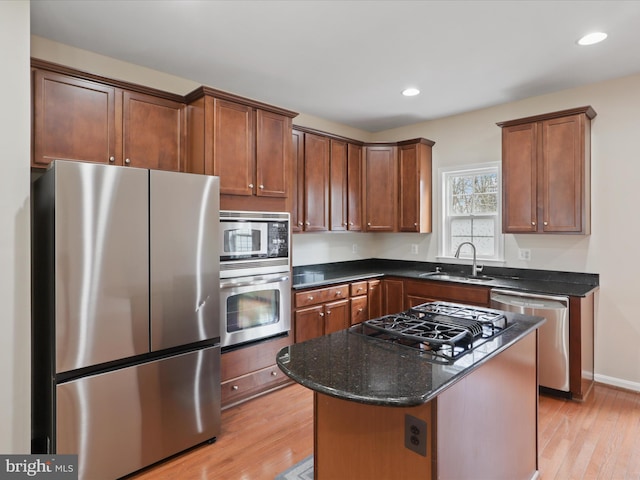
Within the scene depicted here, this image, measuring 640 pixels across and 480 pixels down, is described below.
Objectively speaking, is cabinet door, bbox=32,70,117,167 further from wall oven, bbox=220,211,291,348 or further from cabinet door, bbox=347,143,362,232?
cabinet door, bbox=347,143,362,232

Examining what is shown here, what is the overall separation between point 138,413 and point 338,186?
9.81 ft

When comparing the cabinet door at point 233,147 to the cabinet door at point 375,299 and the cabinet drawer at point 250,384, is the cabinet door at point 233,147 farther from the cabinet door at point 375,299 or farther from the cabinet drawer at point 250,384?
the cabinet door at point 375,299

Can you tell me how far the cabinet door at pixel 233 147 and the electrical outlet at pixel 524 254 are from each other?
284 cm

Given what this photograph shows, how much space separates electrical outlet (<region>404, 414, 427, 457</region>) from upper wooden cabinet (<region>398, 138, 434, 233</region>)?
11.0 ft

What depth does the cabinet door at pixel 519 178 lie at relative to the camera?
139 inches

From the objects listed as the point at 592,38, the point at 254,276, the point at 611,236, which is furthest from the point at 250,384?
the point at 592,38

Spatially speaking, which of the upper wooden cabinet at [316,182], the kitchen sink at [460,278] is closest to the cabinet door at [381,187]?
the upper wooden cabinet at [316,182]

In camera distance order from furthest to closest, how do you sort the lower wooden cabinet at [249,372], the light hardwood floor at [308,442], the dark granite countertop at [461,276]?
the dark granite countertop at [461,276] → the lower wooden cabinet at [249,372] → the light hardwood floor at [308,442]

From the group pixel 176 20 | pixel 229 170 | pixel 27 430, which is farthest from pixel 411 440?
pixel 176 20

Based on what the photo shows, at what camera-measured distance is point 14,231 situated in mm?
2043

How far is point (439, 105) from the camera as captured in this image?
4.07 m

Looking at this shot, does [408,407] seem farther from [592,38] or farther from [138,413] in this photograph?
[592,38]

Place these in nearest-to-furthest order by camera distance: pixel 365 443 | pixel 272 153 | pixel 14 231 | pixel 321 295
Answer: pixel 365 443
pixel 14 231
pixel 272 153
pixel 321 295

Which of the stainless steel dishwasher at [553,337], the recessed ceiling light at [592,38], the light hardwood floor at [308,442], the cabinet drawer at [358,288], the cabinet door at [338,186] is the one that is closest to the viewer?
the light hardwood floor at [308,442]
